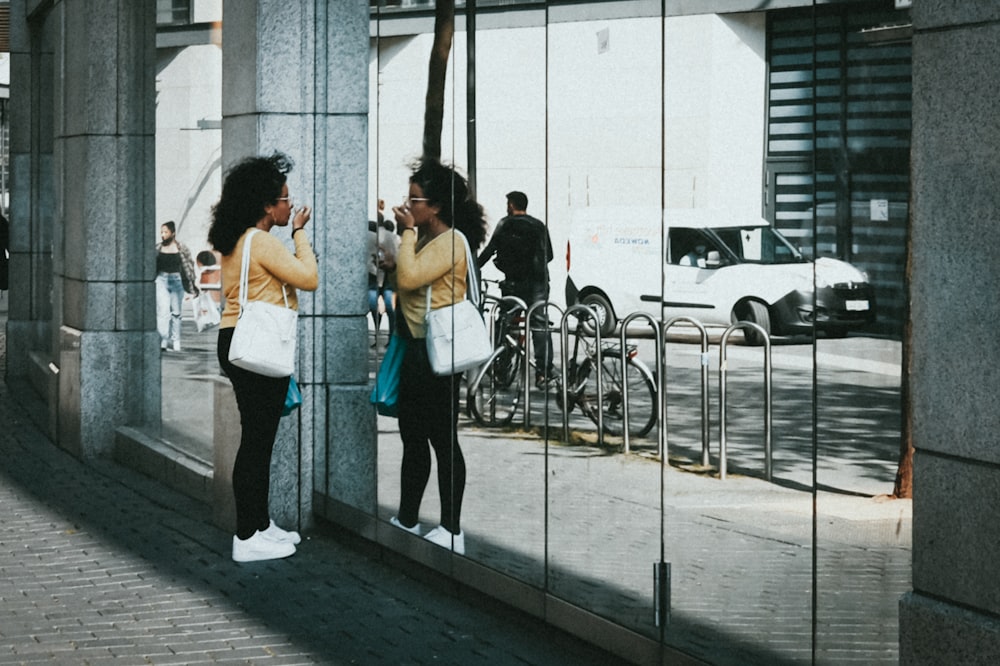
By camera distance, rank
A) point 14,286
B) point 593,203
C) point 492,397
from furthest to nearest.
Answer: point 14,286
point 492,397
point 593,203

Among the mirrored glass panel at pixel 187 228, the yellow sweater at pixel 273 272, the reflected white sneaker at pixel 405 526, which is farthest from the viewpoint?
the mirrored glass panel at pixel 187 228

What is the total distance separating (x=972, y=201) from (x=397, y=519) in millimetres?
4267

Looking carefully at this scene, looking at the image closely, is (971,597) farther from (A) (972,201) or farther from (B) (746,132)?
(B) (746,132)

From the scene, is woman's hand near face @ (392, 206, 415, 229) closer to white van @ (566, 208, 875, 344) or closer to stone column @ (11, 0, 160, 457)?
white van @ (566, 208, 875, 344)

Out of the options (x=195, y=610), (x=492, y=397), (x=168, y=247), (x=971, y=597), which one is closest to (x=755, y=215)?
(x=971, y=597)

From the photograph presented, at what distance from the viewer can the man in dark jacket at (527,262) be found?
21.9 ft

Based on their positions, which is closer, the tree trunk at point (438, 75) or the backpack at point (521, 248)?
the backpack at point (521, 248)

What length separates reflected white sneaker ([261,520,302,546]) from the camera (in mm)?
8555

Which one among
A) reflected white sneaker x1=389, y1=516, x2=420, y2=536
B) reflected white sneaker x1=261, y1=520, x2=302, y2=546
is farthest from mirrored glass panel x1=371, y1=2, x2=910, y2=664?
reflected white sneaker x1=261, y1=520, x2=302, y2=546

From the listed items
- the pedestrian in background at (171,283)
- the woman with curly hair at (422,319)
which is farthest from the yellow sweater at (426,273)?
the pedestrian in background at (171,283)

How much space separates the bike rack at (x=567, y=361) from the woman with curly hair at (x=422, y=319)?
0.90 meters

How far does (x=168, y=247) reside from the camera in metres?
12.3

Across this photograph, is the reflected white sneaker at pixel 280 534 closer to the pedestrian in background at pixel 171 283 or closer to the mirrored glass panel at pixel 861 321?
the pedestrian in background at pixel 171 283

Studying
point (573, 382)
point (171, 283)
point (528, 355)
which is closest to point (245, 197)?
point (528, 355)
